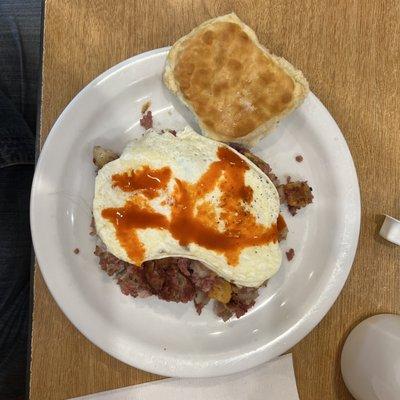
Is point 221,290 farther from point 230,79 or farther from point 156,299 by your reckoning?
point 230,79

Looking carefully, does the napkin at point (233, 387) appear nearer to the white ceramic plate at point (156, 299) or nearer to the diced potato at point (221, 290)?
the white ceramic plate at point (156, 299)

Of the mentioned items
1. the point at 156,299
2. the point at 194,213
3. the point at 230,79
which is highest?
the point at 230,79

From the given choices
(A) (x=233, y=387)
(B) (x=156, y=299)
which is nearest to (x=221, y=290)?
(B) (x=156, y=299)

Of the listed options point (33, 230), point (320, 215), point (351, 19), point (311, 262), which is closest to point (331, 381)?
point (311, 262)

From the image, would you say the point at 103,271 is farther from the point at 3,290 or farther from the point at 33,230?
the point at 3,290

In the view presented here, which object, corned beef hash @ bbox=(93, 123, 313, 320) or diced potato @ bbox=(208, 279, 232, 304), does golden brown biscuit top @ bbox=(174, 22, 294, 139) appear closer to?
corned beef hash @ bbox=(93, 123, 313, 320)

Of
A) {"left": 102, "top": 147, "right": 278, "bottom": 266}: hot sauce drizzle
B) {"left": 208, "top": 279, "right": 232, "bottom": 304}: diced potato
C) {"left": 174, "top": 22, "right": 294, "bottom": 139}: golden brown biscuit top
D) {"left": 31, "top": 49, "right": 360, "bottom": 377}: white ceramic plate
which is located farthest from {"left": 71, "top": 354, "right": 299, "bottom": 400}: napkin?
{"left": 174, "top": 22, "right": 294, "bottom": 139}: golden brown biscuit top

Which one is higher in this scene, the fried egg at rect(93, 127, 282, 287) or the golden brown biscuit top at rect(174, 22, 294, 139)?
the golden brown biscuit top at rect(174, 22, 294, 139)
